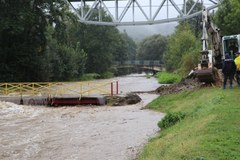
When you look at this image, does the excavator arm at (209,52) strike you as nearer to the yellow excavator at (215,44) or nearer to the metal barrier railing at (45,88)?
the yellow excavator at (215,44)

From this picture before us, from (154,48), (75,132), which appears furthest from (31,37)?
(154,48)

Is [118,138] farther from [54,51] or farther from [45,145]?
[54,51]

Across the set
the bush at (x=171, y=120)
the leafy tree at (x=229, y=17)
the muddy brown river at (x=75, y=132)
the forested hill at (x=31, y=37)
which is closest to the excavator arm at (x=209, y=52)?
the muddy brown river at (x=75, y=132)

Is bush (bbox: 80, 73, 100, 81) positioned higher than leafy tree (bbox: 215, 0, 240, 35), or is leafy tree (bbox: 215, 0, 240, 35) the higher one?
leafy tree (bbox: 215, 0, 240, 35)

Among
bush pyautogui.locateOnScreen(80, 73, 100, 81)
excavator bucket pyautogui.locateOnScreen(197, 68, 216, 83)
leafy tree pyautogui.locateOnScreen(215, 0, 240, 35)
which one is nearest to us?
excavator bucket pyautogui.locateOnScreen(197, 68, 216, 83)

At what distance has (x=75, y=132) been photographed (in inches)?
680

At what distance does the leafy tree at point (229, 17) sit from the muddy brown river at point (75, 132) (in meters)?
21.0

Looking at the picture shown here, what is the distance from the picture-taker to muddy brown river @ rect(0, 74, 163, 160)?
1314 centimetres

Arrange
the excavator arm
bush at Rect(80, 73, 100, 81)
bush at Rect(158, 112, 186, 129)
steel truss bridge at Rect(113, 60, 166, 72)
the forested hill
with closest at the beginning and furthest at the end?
bush at Rect(158, 112, 186, 129) → the excavator arm → the forested hill → bush at Rect(80, 73, 100, 81) → steel truss bridge at Rect(113, 60, 166, 72)

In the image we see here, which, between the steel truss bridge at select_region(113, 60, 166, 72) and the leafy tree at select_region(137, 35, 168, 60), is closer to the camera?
the steel truss bridge at select_region(113, 60, 166, 72)

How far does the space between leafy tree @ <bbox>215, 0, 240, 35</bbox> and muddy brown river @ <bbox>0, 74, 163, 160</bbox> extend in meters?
21.0

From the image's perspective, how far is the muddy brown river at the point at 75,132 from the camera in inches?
517

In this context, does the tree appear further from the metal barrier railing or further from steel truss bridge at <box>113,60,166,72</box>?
steel truss bridge at <box>113,60,166,72</box>

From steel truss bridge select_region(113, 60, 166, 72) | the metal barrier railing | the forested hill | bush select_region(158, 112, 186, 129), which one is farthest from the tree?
steel truss bridge select_region(113, 60, 166, 72)
